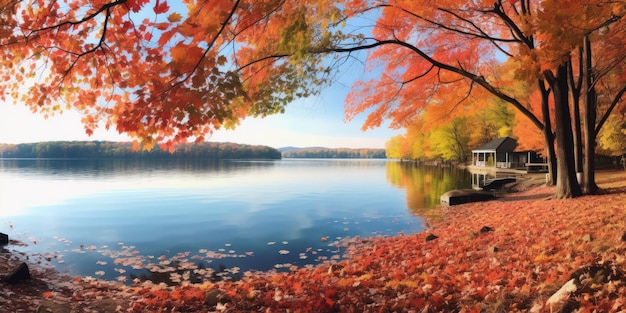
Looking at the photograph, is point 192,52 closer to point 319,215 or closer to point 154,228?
point 154,228

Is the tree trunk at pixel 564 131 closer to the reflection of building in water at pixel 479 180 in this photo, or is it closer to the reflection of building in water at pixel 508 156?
the reflection of building in water at pixel 479 180

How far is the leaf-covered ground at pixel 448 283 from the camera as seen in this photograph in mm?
4508

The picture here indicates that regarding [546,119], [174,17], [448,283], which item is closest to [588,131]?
[546,119]

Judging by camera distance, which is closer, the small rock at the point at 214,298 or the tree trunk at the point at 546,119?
the small rock at the point at 214,298

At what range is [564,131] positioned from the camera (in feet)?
45.7

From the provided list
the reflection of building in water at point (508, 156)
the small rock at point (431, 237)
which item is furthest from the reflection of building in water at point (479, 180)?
the small rock at point (431, 237)

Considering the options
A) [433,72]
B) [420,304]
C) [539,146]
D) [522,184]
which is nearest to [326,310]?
[420,304]

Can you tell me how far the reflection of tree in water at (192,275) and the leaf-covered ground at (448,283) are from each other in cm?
63

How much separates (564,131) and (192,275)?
1370 centimetres

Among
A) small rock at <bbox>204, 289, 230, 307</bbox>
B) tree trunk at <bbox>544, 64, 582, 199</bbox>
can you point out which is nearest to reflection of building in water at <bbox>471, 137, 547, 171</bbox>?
tree trunk at <bbox>544, 64, 582, 199</bbox>

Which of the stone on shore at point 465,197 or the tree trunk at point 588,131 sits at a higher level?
the tree trunk at point 588,131

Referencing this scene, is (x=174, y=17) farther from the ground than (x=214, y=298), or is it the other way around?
(x=174, y=17)

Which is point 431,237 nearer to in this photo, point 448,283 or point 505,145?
point 448,283

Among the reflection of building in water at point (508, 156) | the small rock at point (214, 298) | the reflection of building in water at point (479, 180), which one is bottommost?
the reflection of building in water at point (479, 180)
